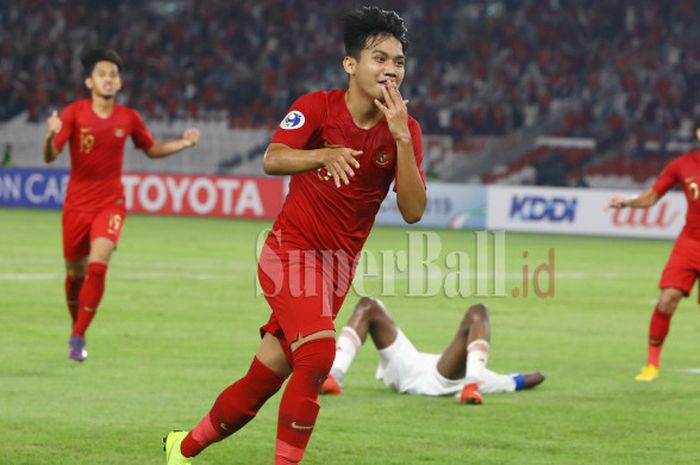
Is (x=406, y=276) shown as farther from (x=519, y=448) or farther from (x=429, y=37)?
(x=429, y=37)

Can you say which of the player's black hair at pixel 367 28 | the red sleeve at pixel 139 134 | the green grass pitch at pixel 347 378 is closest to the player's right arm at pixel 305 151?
the player's black hair at pixel 367 28

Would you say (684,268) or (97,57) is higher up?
(97,57)

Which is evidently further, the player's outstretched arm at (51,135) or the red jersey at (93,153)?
the red jersey at (93,153)

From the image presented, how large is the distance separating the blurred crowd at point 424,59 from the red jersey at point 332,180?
30.8 m

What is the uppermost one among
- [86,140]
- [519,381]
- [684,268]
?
[86,140]

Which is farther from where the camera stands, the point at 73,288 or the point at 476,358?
the point at 73,288

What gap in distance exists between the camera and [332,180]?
6520 mm

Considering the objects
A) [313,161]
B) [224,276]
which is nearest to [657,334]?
[313,161]

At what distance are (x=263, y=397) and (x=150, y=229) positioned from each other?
907 inches

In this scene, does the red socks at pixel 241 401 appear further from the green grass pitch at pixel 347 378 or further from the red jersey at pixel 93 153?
the red jersey at pixel 93 153

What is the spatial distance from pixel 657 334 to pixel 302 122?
20.3 ft

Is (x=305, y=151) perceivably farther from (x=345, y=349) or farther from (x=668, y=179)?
(x=668, y=179)

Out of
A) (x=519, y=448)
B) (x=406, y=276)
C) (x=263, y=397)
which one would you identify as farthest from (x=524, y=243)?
(x=263, y=397)

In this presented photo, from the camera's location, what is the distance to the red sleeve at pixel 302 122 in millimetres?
6410
